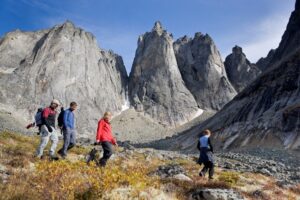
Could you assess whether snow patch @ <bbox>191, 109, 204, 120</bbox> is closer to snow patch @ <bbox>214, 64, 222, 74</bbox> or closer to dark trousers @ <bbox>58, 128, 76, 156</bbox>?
snow patch @ <bbox>214, 64, 222, 74</bbox>

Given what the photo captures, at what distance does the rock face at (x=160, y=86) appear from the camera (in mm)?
153587

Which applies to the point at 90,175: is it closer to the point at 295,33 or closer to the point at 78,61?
the point at 295,33

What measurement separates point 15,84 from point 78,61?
2157cm

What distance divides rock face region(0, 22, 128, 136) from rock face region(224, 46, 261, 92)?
173 ft

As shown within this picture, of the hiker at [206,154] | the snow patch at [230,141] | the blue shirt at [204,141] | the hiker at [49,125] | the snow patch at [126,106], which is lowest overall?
the hiker at [206,154]

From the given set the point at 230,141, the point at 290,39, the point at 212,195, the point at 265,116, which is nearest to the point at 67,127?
the point at 212,195

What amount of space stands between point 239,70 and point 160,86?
4172 centimetres

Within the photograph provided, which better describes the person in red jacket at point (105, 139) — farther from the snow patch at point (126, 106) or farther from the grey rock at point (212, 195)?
the snow patch at point (126, 106)

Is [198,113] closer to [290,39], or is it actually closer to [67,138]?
[290,39]

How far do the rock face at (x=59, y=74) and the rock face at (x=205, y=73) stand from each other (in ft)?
98.2

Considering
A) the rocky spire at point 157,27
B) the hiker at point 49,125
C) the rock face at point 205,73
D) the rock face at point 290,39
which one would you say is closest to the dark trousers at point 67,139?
the hiker at point 49,125

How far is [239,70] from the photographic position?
181625 mm

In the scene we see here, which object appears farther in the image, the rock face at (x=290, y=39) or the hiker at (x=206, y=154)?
the rock face at (x=290, y=39)

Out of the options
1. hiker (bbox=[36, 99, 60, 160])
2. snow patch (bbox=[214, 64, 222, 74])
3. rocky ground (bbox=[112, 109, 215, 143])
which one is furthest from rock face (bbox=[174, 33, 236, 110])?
hiker (bbox=[36, 99, 60, 160])
